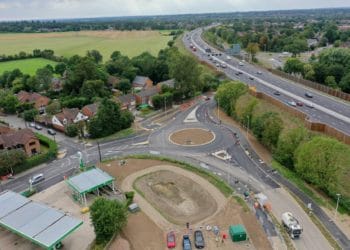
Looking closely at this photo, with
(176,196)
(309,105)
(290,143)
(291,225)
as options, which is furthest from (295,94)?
(291,225)

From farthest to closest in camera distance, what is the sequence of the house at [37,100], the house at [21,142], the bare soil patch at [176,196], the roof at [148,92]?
the roof at [148,92]
the house at [37,100]
the house at [21,142]
the bare soil patch at [176,196]

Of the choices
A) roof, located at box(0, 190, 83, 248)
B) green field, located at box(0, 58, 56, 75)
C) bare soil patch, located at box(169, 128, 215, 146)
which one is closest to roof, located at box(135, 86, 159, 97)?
bare soil patch, located at box(169, 128, 215, 146)

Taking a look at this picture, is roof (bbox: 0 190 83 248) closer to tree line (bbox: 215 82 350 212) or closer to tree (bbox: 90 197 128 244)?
tree (bbox: 90 197 128 244)

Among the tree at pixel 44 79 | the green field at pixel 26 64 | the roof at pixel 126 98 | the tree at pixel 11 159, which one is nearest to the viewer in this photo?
the tree at pixel 11 159

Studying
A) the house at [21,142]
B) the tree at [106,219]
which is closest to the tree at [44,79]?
the house at [21,142]

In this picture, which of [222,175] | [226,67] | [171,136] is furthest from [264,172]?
[226,67]

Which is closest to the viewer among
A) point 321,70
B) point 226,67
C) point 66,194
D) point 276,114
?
point 66,194

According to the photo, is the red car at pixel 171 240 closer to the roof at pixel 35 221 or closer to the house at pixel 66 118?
the roof at pixel 35 221

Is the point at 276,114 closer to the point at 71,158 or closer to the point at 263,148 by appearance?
the point at 263,148
